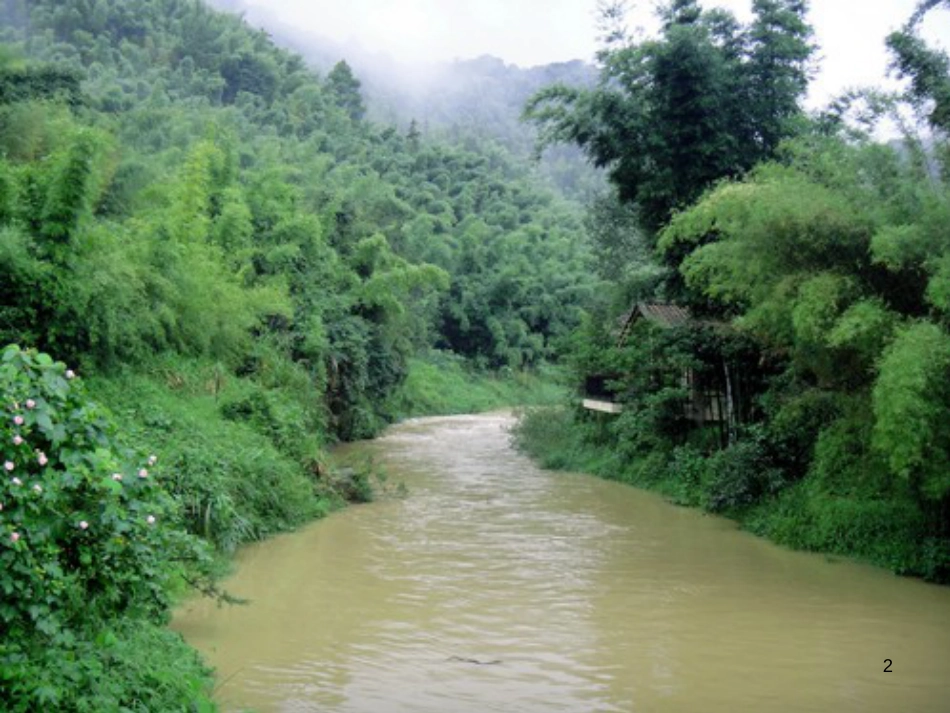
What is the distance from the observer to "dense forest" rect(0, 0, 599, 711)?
519 cm

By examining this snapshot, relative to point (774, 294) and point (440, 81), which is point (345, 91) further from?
point (440, 81)

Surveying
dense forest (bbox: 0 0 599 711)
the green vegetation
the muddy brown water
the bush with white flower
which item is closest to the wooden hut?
the muddy brown water

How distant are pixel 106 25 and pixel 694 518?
154 ft

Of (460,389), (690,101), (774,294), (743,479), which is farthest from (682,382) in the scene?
(460,389)

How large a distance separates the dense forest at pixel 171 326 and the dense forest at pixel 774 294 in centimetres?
625

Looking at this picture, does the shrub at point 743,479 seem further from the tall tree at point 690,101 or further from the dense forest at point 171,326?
the dense forest at point 171,326

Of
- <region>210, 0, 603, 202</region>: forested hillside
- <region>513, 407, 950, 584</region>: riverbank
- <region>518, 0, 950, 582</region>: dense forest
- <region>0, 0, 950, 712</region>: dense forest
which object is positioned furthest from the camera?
<region>210, 0, 603, 202</region>: forested hillside

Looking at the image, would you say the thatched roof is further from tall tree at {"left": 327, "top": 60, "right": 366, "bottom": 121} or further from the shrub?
tall tree at {"left": 327, "top": 60, "right": 366, "bottom": 121}

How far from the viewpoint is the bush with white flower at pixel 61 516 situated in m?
4.86

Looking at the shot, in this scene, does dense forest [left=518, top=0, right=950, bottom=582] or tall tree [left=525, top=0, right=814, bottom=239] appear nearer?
dense forest [left=518, top=0, right=950, bottom=582]

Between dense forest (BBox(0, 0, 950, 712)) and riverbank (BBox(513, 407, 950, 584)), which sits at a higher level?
dense forest (BBox(0, 0, 950, 712))

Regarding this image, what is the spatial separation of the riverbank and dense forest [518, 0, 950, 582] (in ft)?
0.10

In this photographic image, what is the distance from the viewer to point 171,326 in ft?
48.5

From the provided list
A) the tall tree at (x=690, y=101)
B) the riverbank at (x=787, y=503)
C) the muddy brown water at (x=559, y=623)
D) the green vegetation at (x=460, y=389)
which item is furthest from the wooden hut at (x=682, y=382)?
the green vegetation at (x=460, y=389)
